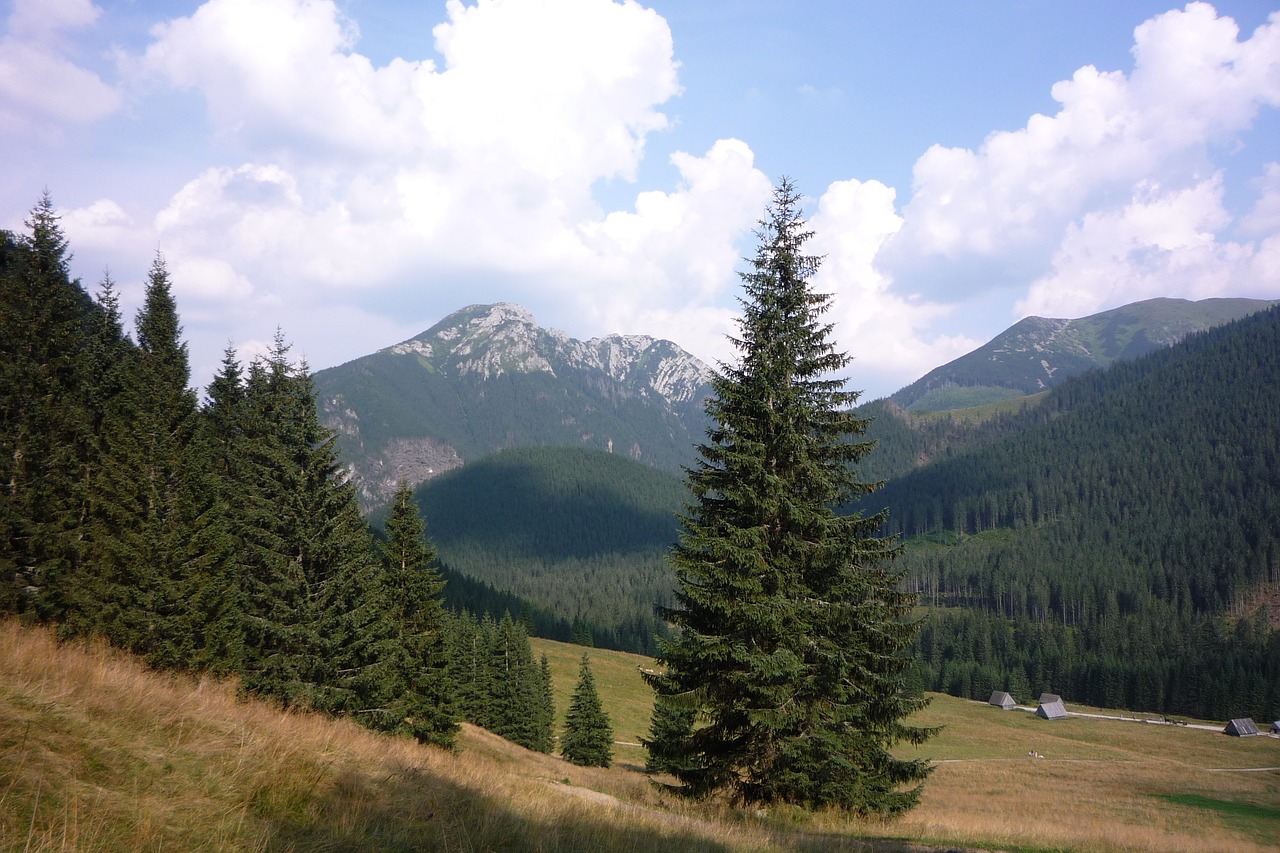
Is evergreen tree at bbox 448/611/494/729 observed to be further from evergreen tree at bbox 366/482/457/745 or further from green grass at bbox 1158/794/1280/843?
green grass at bbox 1158/794/1280/843

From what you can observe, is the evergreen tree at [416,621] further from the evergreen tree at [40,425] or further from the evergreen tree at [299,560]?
the evergreen tree at [40,425]

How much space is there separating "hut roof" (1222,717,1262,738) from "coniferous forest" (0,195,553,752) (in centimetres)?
10597

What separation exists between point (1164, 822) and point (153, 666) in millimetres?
A: 42016

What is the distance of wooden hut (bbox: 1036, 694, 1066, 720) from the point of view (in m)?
98.0

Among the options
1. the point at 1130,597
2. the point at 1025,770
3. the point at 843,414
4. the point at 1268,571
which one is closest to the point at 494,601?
the point at 1025,770

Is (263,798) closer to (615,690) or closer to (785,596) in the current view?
(785,596)

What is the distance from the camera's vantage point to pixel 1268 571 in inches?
6334

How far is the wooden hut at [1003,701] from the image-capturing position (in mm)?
109781

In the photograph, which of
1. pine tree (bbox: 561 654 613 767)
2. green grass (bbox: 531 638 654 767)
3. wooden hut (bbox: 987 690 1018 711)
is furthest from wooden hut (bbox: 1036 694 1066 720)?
pine tree (bbox: 561 654 613 767)

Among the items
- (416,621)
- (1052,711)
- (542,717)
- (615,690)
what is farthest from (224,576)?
(1052,711)

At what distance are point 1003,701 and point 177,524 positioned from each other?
415ft

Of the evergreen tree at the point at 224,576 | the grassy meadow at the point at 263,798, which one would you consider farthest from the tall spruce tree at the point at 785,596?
the evergreen tree at the point at 224,576

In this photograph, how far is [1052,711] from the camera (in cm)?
9875

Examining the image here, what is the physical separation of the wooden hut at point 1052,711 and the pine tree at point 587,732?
83.7 m
